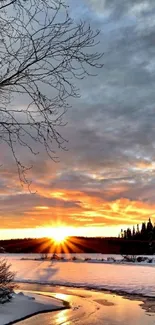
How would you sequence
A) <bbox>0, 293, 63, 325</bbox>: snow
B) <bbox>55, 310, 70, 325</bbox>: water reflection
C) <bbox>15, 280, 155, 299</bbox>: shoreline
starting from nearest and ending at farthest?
<bbox>55, 310, 70, 325</bbox>: water reflection, <bbox>0, 293, 63, 325</bbox>: snow, <bbox>15, 280, 155, 299</bbox>: shoreline

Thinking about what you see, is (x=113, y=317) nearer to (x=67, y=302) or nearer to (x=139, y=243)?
(x=67, y=302)

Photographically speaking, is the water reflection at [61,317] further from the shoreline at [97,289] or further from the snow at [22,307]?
the shoreline at [97,289]

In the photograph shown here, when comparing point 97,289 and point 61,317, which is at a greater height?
point 97,289

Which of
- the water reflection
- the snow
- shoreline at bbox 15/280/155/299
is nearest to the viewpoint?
the water reflection

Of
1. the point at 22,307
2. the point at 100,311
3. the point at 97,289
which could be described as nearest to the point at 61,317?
the point at 100,311

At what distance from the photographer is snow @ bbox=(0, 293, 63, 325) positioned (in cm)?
1430

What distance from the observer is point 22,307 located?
52.2ft

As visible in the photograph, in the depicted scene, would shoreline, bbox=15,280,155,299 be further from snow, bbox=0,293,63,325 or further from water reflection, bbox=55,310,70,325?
water reflection, bbox=55,310,70,325

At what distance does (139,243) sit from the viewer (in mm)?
101062

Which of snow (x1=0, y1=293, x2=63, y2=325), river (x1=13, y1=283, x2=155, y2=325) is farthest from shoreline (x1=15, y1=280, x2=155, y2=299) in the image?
snow (x1=0, y1=293, x2=63, y2=325)

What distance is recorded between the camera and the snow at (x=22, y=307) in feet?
46.9

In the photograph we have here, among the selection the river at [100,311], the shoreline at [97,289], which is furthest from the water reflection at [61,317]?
the shoreline at [97,289]

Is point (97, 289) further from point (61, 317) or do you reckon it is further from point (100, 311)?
point (61, 317)

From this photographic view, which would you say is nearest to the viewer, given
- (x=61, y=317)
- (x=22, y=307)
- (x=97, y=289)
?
(x=61, y=317)
